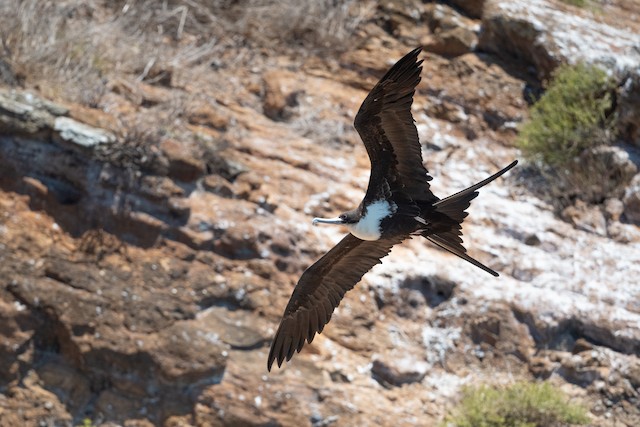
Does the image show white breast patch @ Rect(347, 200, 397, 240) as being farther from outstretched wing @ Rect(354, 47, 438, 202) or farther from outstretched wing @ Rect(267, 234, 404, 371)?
outstretched wing @ Rect(267, 234, 404, 371)

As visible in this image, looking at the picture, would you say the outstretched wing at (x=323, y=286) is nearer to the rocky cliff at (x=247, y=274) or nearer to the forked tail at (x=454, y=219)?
the forked tail at (x=454, y=219)

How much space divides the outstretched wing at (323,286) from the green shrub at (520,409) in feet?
3.32

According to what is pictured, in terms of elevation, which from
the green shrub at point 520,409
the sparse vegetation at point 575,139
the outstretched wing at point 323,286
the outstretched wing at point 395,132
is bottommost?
the green shrub at point 520,409

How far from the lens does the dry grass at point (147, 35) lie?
6.24 metres

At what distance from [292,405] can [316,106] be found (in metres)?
2.50

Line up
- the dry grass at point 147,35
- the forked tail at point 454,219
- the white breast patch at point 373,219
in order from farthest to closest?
the dry grass at point 147,35
the white breast patch at point 373,219
the forked tail at point 454,219

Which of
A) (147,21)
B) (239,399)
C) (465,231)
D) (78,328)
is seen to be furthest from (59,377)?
(147,21)

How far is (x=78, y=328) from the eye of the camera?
5.30 meters

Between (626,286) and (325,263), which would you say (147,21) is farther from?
(626,286)

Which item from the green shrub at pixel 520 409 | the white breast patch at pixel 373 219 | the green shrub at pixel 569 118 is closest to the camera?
the white breast patch at pixel 373 219

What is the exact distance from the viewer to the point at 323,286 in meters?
5.02

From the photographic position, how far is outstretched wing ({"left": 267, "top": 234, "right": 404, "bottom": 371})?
4902 millimetres

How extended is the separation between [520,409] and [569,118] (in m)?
2.42

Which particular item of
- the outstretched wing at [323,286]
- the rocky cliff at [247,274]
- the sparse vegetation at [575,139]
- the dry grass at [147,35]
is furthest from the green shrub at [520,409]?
the dry grass at [147,35]
